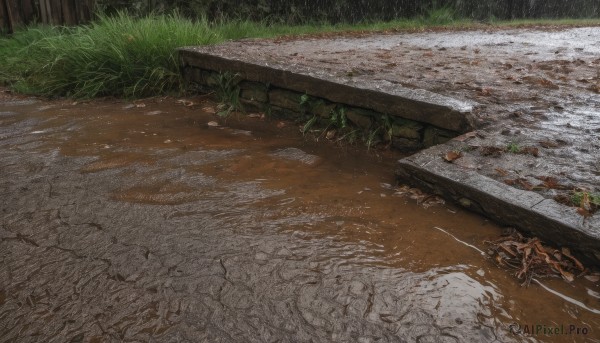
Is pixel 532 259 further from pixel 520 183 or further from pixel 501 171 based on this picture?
pixel 501 171

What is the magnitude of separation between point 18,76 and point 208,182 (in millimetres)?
3856

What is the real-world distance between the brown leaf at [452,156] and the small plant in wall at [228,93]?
2.12m

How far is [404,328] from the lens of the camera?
4.58 feet

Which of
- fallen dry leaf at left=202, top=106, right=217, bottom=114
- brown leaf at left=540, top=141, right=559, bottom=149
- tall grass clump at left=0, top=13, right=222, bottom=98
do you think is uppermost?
tall grass clump at left=0, top=13, right=222, bottom=98

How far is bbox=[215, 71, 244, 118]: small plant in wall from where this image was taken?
3.97m

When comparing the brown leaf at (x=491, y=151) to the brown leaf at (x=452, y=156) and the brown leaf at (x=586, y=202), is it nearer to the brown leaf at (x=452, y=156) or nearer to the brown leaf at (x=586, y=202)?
the brown leaf at (x=452, y=156)

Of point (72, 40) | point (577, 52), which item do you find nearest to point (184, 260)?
point (72, 40)

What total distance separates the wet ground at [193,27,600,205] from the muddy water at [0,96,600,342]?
0.48 m

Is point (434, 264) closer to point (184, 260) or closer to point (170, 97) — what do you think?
point (184, 260)

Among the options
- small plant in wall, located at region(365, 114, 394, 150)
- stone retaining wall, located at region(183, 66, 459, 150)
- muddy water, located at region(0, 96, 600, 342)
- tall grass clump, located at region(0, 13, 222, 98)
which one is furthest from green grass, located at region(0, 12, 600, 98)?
small plant in wall, located at region(365, 114, 394, 150)

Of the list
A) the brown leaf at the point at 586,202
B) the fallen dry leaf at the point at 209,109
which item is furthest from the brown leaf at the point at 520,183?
the fallen dry leaf at the point at 209,109

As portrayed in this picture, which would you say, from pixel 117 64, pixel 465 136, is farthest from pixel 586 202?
pixel 117 64

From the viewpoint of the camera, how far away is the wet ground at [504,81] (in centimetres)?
222

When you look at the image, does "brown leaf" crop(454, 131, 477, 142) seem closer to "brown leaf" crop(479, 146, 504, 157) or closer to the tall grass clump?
"brown leaf" crop(479, 146, 504, 157)
